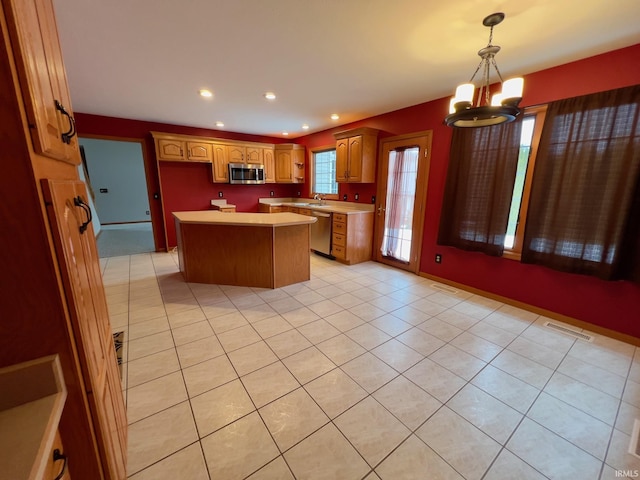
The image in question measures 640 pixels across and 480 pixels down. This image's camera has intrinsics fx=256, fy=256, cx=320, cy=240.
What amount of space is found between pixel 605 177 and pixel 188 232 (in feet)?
14.6

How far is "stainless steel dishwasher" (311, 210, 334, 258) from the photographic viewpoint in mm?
4742

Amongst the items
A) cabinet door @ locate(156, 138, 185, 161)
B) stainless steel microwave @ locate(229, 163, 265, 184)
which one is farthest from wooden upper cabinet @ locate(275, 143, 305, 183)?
Answer: cabinet door @ locate(156, 138, 185, 161)

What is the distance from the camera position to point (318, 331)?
247cm

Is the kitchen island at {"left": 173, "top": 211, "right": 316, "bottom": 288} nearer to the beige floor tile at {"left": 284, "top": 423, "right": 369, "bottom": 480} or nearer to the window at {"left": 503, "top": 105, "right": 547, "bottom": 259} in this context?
the beige floor tile at {"left": 284, "top": 423, "right": 369, "bottom": 480}

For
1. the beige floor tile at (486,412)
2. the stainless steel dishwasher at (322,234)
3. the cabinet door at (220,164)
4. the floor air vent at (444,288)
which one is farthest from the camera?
the cabinet door at (220,164)

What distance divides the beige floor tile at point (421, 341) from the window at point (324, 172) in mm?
3527

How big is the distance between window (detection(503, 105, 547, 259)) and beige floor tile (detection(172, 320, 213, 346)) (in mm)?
3395

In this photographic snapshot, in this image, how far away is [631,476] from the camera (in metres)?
1.28

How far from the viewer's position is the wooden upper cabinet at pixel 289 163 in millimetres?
6047

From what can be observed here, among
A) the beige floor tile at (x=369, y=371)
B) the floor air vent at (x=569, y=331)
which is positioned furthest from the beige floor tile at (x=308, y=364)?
the floor air vent at (x=569, y=331)

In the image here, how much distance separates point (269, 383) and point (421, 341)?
4.57 ft

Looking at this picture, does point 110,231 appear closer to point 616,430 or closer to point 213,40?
→ point 213,40

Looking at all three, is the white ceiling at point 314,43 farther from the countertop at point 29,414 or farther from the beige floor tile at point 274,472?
the beige floor tile at point 274,472

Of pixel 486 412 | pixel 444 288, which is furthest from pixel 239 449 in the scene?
pixel 444 288
